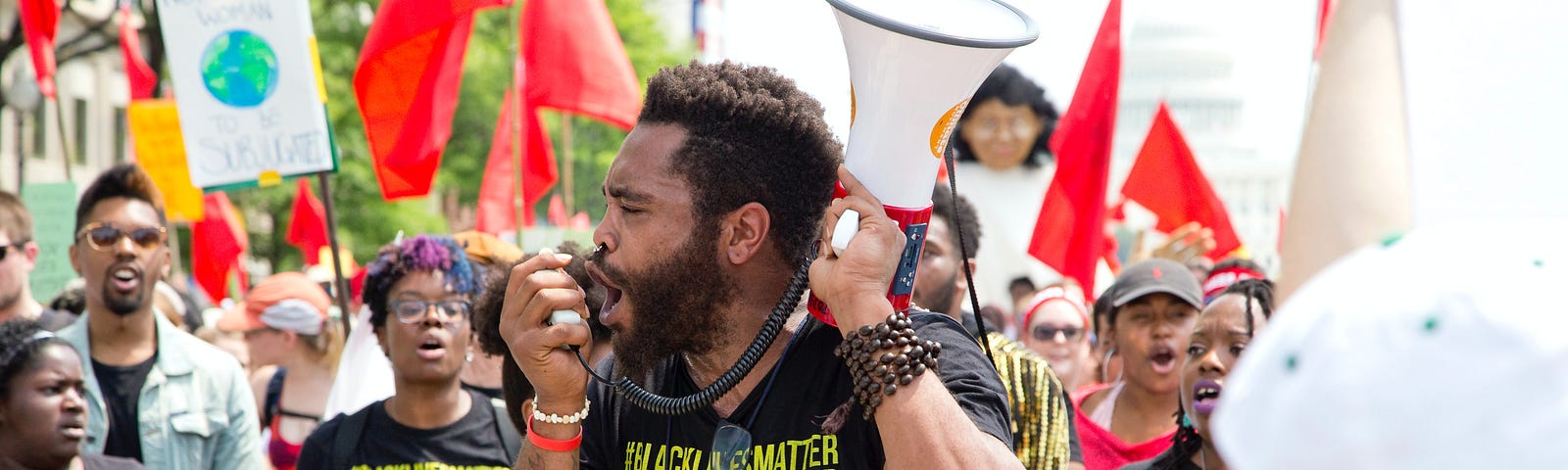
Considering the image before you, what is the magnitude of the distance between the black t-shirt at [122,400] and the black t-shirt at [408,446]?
952mm

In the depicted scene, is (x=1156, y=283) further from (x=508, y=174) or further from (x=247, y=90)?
(x=508, y=174)

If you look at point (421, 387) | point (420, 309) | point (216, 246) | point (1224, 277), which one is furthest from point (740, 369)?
point (216, 246)

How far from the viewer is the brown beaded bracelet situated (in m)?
2.36

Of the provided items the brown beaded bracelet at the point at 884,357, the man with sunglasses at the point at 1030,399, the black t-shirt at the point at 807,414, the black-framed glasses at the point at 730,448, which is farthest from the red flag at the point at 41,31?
the brown beaded bracelet at the point at 884,357

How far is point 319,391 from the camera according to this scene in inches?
274

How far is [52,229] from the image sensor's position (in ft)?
30.1

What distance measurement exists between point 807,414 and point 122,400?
3662 millimetres

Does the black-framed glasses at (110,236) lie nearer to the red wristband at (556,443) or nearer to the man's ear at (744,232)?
the red wristband at (556,443)

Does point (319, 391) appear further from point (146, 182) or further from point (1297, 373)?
point (1297, 373)

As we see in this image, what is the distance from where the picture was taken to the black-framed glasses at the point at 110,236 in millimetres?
5598

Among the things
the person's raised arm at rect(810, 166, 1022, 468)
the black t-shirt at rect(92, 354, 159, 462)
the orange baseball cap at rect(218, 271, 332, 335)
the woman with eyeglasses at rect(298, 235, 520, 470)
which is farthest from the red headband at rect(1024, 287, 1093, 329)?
the person's raised arm at rect(810, 166, 1022, 468)

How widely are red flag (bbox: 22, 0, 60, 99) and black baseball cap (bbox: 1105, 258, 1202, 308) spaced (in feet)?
28.1

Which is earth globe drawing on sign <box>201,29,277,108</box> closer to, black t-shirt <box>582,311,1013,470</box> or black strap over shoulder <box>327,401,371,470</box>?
black strap over shoulder <box>327,401,371,470</box>

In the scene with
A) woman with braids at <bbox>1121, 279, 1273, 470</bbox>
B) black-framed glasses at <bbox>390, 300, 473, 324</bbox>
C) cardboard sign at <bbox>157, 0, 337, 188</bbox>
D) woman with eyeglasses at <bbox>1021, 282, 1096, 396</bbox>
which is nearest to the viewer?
woman with braids at <bbox>1121, 279, 1273, 470</bbox>
